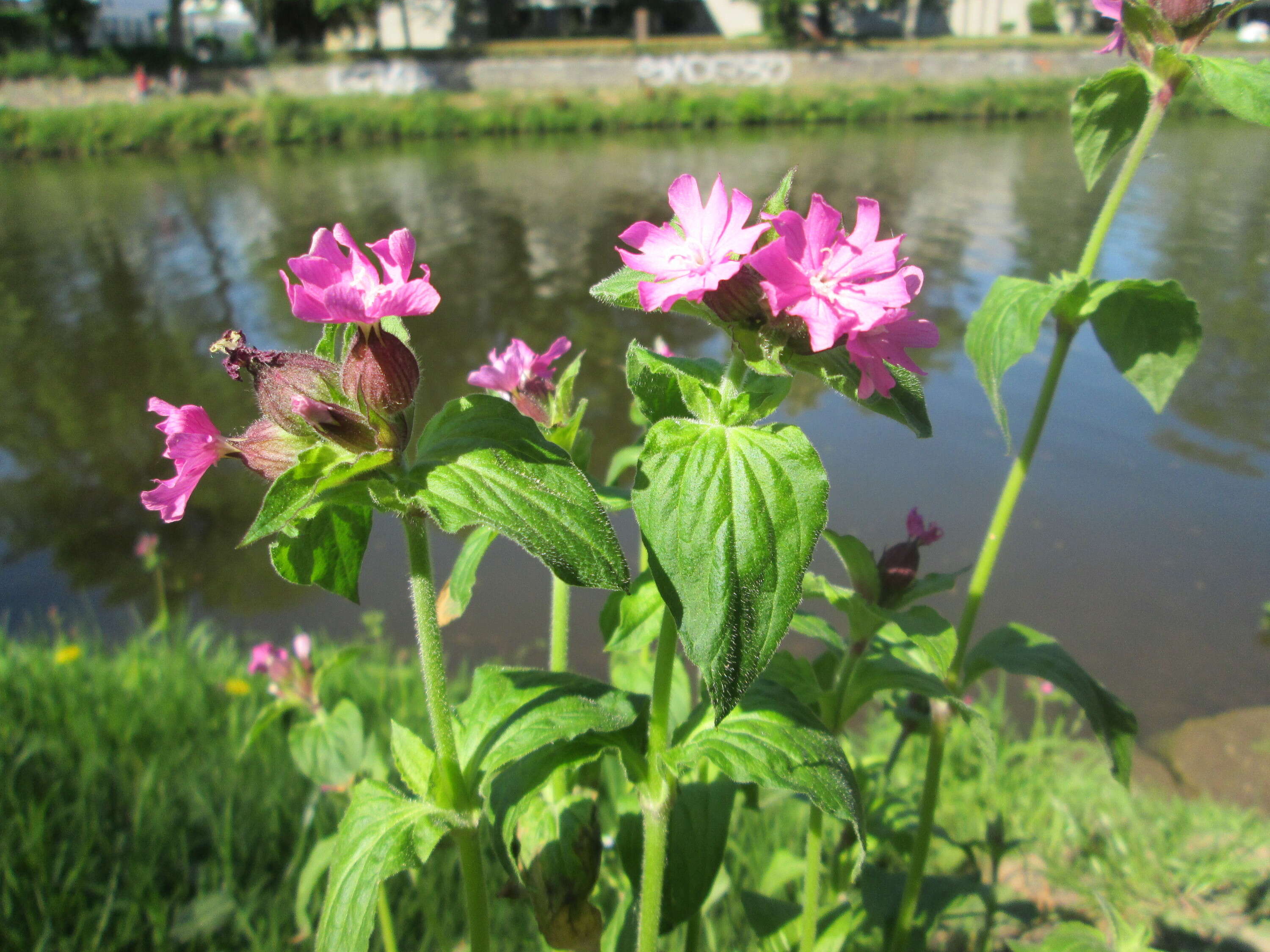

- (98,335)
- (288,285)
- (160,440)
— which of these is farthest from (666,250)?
(98,335)

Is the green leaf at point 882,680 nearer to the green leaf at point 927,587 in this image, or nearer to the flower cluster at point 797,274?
the green leaf at point 927,587

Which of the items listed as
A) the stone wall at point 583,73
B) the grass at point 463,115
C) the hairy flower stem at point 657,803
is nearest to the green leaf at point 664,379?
the hairy flower stem at point 657,803

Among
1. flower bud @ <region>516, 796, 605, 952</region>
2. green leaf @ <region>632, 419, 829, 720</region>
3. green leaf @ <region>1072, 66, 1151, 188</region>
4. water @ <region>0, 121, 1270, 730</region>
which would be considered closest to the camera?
green leaf @ <region>632, 419, 829, 720</region>

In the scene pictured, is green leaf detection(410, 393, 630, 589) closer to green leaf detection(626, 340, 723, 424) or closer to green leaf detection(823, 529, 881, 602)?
green leaf detection(626, 340, 723, 424)

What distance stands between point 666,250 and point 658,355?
0.55ft

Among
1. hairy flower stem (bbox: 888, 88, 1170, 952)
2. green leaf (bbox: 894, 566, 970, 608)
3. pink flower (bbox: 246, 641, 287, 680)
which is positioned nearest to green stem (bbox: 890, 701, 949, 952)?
hairy flower stem (bbox: 888, 88, 1170, 952)

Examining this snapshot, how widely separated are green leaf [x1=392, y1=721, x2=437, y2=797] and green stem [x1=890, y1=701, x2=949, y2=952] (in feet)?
2.64

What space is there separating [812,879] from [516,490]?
80 cm

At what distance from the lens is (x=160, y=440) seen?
23.3 feet

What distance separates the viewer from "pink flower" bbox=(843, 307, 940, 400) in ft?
2.95

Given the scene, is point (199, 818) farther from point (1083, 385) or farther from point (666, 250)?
point (1083, 385)

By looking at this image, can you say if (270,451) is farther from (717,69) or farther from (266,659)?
(717,69)

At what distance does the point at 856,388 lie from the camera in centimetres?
92

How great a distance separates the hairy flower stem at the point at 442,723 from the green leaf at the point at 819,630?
480 millimetres
